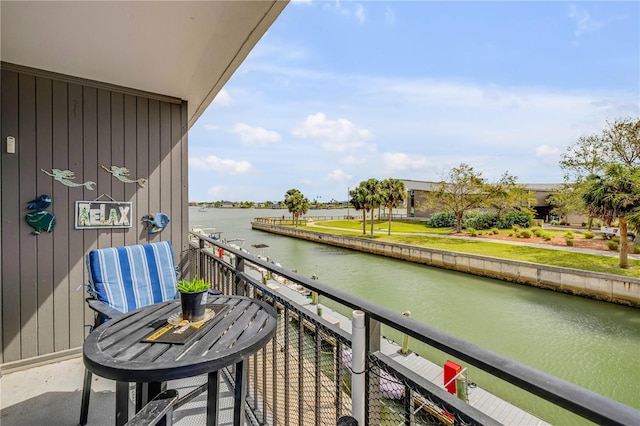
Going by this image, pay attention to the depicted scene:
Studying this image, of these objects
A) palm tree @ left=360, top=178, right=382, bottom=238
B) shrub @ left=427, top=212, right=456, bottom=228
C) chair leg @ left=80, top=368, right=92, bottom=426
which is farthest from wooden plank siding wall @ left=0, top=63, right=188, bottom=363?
shrub @ left=427, top=212, right=456, bottom=228

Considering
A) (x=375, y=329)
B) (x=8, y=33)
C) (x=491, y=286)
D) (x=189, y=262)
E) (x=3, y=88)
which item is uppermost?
(x=8, y=33)

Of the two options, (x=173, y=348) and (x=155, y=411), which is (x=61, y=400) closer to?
(x=173, y=348)

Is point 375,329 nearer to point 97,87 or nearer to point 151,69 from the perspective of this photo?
point 151,69

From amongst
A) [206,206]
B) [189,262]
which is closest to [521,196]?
[189,262]

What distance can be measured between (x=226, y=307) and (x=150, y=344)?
0.40 metres

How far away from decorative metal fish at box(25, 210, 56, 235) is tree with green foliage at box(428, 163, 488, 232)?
22565mm

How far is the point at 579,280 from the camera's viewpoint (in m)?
10.3

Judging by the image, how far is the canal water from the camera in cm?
592

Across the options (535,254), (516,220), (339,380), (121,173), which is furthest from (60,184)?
(516,220)

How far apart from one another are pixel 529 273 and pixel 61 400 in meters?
13.8

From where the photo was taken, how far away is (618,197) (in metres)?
10.6

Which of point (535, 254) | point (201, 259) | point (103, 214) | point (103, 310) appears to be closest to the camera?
point (103, 310)

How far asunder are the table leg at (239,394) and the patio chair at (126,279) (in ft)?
2.32

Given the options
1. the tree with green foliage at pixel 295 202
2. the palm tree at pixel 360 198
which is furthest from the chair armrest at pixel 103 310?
the tree with green foliage at pixel 295 202
